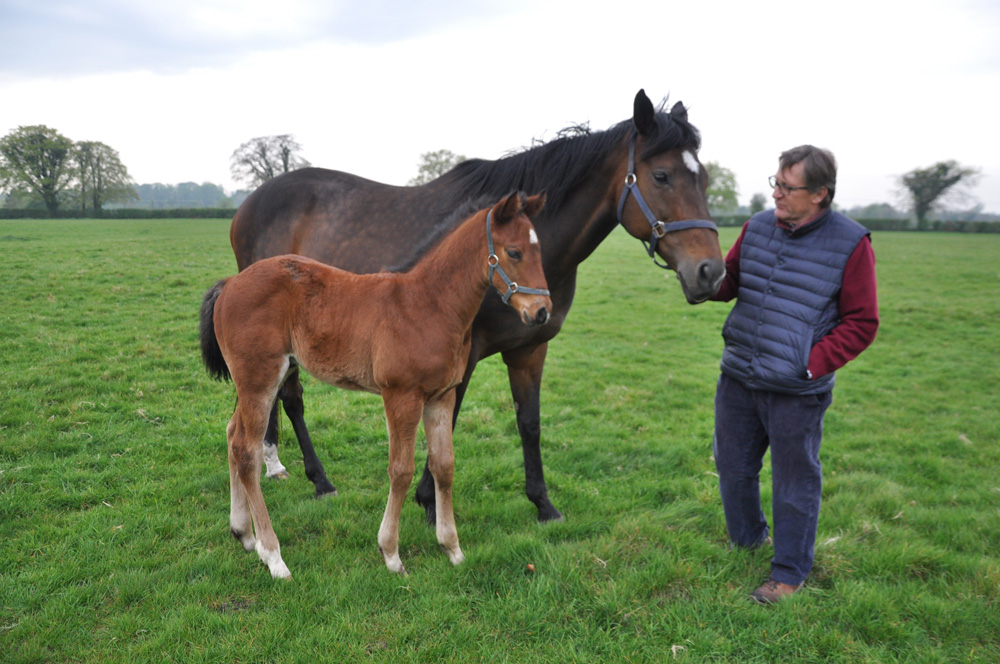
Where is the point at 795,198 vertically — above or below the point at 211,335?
above

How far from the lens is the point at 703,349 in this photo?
33.3 feet

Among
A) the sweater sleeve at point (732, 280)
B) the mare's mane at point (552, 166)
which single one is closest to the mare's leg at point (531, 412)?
the mare's mane at point (552, 166)

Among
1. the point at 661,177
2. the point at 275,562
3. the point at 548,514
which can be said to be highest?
the point at 661,177

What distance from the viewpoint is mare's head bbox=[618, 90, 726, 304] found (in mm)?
3113

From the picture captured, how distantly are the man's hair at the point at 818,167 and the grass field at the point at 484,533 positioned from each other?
7.25 feet

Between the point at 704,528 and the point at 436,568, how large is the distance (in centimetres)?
193

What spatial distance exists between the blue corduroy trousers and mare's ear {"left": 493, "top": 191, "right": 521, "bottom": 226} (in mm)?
1658

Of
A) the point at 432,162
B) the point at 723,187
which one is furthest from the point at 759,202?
the point at 432,162

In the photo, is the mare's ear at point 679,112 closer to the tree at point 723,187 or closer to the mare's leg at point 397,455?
the mare's leg at point 397,455

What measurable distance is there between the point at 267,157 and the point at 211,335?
1475 inches

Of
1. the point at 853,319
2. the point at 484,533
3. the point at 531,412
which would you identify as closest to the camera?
the point at 853,319

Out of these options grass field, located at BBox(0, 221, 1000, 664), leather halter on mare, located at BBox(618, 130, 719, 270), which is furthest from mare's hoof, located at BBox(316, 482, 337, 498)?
leather halter on mare, located at BBox(618, 130, 719, 270)

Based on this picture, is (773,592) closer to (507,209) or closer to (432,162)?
(507,209)

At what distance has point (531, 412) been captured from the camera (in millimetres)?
4199
